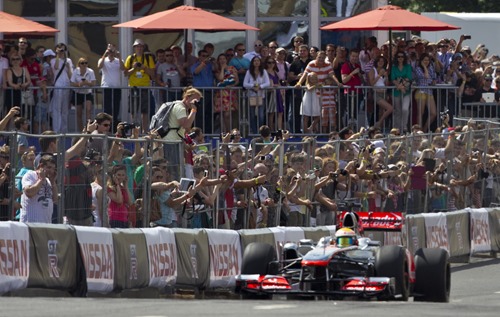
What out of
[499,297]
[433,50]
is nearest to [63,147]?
[499,297]

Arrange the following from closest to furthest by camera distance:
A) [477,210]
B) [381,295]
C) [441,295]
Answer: [381,295], [441,295], [477,210]

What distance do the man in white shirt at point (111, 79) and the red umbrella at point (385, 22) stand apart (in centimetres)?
390

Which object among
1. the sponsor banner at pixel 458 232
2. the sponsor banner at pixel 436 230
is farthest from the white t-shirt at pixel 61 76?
the sponsor banner at pixel 458 232

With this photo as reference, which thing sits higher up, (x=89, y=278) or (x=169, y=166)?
(x=169, y=166)

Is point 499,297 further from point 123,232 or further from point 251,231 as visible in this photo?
point 123,232

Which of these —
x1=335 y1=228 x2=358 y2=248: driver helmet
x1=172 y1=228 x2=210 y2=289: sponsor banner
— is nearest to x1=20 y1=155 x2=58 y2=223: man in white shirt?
x1=172 y1=228 x2=210 y2=289: sponsor banner

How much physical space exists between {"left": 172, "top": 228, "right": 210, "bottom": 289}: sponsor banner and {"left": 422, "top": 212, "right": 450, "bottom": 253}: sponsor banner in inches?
239

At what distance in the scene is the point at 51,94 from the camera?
24.5m

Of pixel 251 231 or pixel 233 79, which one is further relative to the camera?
pixel 233 79

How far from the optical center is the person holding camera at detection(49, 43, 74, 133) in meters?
24.4

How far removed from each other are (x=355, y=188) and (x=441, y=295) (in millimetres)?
4904

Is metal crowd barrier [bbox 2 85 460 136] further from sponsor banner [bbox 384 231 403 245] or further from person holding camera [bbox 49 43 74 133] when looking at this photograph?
sponsor banner [bbox 384 231 403 245]

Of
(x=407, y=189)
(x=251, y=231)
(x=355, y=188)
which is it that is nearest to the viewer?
(x=251, y=231)

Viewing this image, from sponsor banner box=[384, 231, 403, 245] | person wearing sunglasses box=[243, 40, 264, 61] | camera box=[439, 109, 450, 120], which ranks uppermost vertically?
person wearing sunglasses box=[243, 40, 264, 61]
